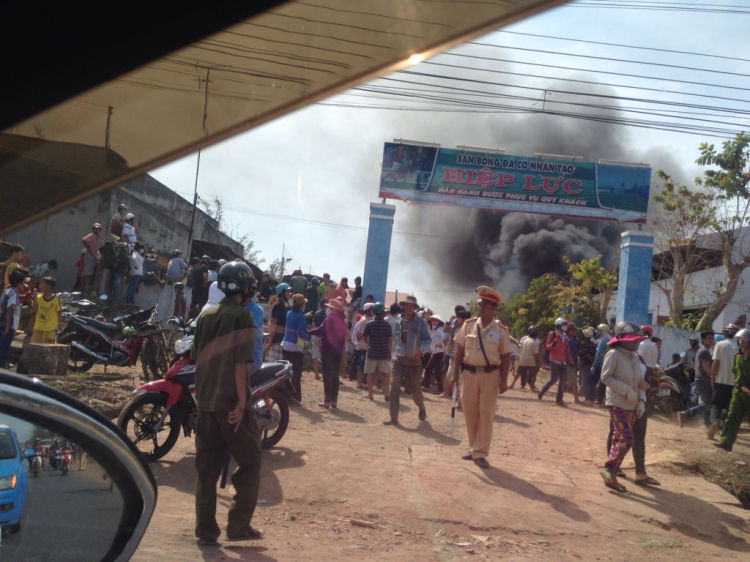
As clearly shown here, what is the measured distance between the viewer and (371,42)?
7.62 m

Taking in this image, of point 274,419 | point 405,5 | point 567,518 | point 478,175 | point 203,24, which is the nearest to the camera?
point 567,518

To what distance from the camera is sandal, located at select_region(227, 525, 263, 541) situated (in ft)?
14.0

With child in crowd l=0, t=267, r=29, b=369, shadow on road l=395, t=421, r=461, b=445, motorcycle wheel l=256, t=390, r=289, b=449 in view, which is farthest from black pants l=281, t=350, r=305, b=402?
child in crowd l=0, t=267, r=29, b=369

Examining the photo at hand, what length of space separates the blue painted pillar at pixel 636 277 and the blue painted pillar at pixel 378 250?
6.12 m

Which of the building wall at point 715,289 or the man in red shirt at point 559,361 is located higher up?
the building wall at point 715,289

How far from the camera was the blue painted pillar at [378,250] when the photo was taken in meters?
17.7

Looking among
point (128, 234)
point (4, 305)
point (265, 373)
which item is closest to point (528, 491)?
point (265, 373)

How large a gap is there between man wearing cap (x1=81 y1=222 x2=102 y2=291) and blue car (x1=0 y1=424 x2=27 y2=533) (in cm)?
1177

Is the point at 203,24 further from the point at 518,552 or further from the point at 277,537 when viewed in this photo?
the point at 518,552

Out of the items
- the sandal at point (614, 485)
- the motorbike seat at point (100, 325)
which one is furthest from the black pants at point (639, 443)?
the motorbike seat at point (100, 325)

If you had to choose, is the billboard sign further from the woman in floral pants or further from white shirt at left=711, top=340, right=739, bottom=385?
the woman in floral pants

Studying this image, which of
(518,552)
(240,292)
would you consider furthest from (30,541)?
(518,552)

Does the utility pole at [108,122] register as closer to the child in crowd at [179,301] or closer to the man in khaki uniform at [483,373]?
the man in khaki uniform at [483,373]

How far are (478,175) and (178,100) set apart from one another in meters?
12.8
